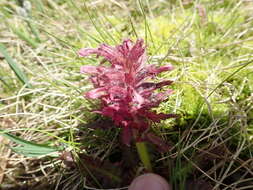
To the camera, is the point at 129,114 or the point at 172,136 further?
the point at 172,136

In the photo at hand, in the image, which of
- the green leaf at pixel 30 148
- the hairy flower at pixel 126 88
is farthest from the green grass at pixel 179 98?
the hairy flower at pixel 126 88

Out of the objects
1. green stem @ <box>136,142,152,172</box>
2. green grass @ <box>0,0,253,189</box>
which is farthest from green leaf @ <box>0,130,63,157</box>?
green stem @ <box>136,142,152,172</box>

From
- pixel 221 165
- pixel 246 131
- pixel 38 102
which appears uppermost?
pixel 38 102

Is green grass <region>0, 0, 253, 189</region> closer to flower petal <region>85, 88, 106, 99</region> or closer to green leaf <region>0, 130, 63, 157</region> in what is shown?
green leaf <region>0, 130, 63, 157</region>

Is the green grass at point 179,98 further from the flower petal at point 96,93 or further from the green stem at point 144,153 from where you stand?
the flower petal at point 96,93

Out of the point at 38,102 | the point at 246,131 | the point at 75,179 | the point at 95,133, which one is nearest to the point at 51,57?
the point at 38,102

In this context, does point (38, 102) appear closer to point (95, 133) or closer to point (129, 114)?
point (95, 133)

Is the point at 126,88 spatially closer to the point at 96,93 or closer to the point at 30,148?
the point at 96,93
